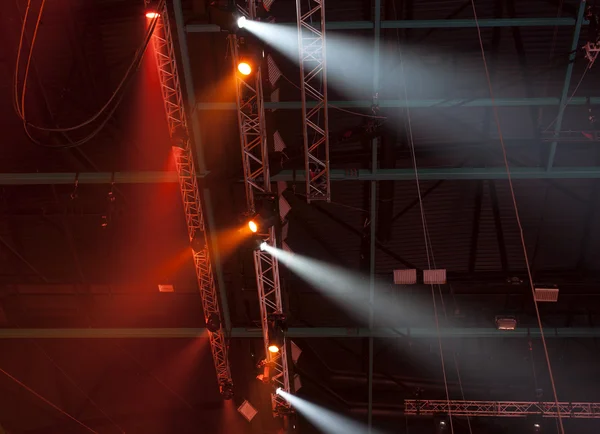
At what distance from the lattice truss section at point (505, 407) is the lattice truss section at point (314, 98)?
5.49 metres

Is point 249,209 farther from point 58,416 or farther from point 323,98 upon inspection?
point 58,416

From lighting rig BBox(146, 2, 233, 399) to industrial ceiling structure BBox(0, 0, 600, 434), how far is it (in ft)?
0.14

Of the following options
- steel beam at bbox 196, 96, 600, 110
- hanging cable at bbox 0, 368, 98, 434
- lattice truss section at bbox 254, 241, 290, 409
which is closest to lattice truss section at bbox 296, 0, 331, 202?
steel beam at bbox 196, 96, 600, 110

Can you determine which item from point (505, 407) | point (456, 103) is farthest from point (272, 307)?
point (505, 407)

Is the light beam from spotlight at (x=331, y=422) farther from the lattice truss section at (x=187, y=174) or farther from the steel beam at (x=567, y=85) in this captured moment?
the steel beam at (x=567, y=85)

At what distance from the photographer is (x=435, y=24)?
33.4ft

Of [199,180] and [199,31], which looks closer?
[199,31]

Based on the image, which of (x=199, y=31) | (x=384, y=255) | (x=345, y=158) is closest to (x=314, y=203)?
(x=345, y=158)

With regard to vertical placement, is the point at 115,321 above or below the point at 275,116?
below

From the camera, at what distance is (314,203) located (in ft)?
39.9

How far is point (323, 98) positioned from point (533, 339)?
24.2 feet

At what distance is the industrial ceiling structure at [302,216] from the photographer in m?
10.6

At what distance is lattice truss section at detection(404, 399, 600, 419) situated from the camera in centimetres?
1282

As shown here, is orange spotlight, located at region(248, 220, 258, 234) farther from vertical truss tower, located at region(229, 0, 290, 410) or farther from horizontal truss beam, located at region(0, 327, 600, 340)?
horizontal truss beam, located at region(0, 327, 600, 340)
